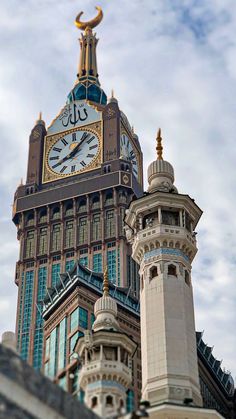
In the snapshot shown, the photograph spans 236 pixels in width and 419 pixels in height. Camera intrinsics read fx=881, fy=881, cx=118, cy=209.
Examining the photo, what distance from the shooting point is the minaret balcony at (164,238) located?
47.7m

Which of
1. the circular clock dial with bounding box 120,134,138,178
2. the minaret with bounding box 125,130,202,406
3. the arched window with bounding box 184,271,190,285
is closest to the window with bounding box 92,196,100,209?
the circular clock dial with bounding box 120,134,138,178

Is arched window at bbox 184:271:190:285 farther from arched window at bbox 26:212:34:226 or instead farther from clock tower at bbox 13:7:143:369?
arched window at bbox 26:212:34:226

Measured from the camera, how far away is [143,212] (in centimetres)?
4903

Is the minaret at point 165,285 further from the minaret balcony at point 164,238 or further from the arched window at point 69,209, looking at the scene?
the arched window at point 69,209

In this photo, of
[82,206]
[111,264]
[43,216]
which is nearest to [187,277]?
[111,264]

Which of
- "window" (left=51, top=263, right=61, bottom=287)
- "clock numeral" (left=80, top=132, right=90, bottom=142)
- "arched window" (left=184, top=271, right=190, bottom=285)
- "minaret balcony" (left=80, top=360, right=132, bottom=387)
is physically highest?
"clock numeral" (left=80, top=132, right=90, bottom=142)

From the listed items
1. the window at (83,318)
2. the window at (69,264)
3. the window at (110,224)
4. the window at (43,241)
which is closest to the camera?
the window at (83,318)

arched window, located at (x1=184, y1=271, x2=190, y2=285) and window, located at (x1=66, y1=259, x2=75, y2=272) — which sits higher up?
window, located at (x1=66, y1=259, x2=75, y2=272)

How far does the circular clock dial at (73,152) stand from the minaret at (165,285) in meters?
62.0

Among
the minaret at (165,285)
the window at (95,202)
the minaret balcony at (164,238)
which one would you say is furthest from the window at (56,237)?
the minaret balcony at (164,238)

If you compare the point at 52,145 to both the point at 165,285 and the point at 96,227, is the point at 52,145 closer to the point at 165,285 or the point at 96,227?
the point at 96,227

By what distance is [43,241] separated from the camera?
365 ft

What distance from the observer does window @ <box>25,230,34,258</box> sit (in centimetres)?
11088

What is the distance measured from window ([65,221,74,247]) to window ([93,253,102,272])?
383 centimetres
